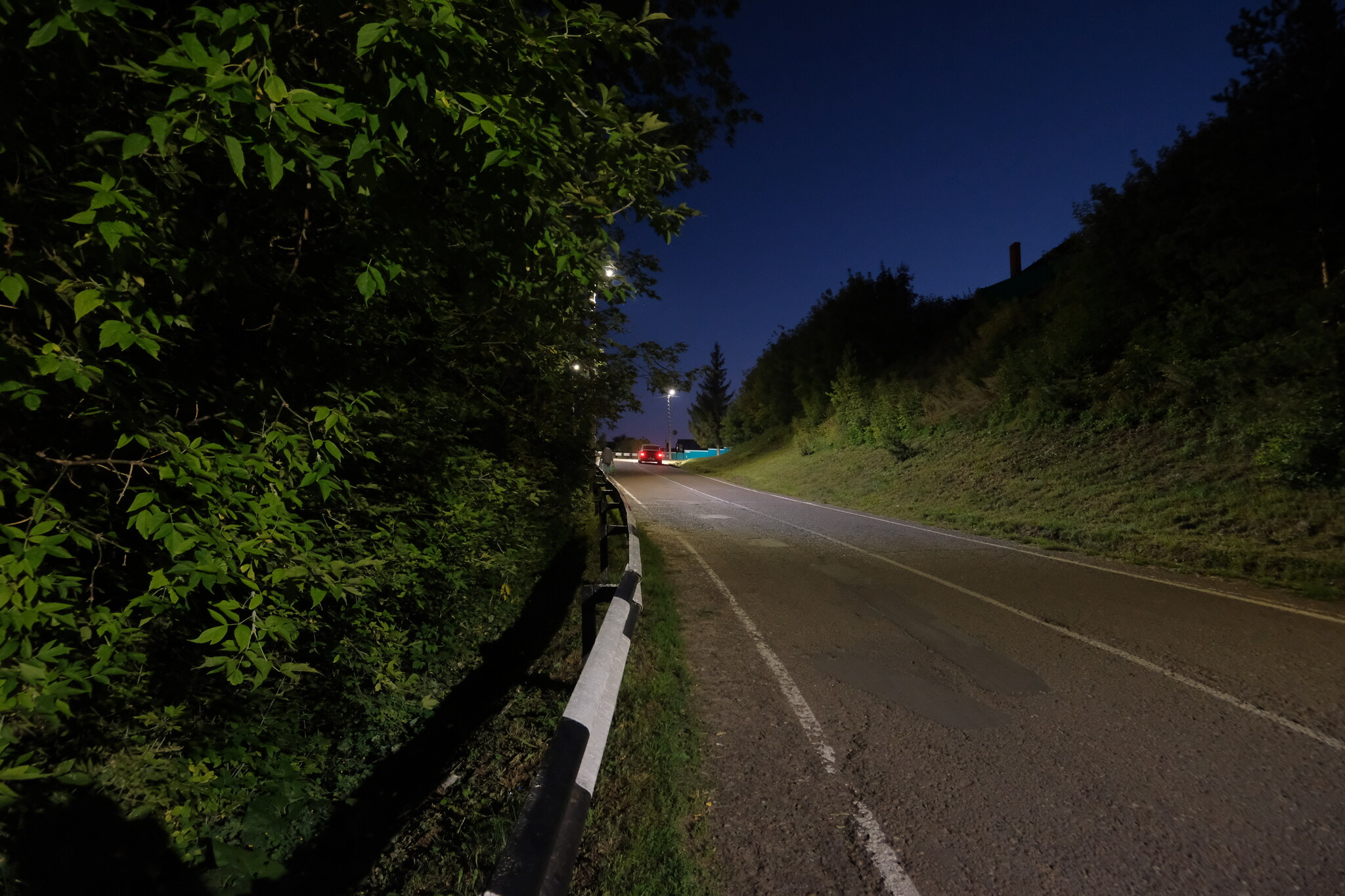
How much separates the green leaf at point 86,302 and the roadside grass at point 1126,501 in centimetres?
1085

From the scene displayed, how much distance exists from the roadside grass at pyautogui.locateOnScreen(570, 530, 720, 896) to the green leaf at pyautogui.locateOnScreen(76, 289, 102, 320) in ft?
8.68

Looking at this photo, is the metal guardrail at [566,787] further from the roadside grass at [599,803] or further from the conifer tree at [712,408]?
the conifer tree at [712,408]

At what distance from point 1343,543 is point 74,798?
1371cm

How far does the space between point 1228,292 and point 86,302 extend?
720 inches

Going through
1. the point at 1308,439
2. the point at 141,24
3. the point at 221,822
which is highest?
the point at 141,24

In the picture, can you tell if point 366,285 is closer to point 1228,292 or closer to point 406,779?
point 406,779

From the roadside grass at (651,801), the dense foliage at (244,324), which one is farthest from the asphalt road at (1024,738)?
the dense foliage at (244,324)

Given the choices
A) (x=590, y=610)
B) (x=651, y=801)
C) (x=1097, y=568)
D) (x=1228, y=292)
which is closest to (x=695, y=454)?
(x=1228, y=292)

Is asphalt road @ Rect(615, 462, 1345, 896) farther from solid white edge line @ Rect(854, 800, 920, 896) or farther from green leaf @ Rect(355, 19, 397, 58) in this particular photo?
green leaf @ Rect(355, 19, 397, 58)

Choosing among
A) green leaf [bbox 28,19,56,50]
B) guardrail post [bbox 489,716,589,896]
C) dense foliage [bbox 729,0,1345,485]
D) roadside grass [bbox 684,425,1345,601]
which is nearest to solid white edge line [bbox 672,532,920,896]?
guardrail post [bbox 489,716,589,896]

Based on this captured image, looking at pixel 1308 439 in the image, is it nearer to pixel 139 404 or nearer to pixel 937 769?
pixel 937 769

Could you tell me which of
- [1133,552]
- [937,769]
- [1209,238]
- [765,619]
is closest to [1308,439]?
[1133,552]

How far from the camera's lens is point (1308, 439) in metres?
10.1

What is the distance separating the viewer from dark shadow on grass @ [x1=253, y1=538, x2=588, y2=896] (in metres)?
3.75
